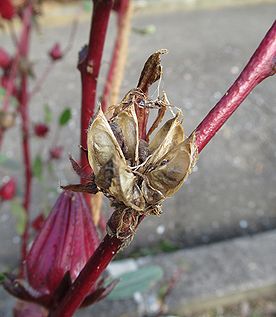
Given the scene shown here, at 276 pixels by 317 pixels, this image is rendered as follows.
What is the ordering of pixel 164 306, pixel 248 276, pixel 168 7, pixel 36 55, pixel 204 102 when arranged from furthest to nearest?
1. pixel 168 7
2. pixel 36 55
3. pixel 204 102
4. pixel 248 276
5. pixel 164 306

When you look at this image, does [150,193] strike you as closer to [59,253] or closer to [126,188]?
[126,188]

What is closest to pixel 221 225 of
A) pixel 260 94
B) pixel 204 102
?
pixel 204 102

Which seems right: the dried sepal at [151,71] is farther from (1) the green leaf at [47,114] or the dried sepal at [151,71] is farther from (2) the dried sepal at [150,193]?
(1) the green leaf at [47,114]

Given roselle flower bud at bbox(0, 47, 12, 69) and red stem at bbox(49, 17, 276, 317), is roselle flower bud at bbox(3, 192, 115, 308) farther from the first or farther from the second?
roselle flower bud at bbox(0, 47, 12, 69)

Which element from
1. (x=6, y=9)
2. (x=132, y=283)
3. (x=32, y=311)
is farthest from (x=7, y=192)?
(x=32, y=311)

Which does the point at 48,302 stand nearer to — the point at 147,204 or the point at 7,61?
the point at 147,204

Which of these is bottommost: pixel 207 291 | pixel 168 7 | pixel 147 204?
pixel 207 291

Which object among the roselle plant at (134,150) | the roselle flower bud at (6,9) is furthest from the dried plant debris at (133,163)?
the roselle flower bud at (6,9)

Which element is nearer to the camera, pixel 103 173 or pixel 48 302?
pixel 103 173
